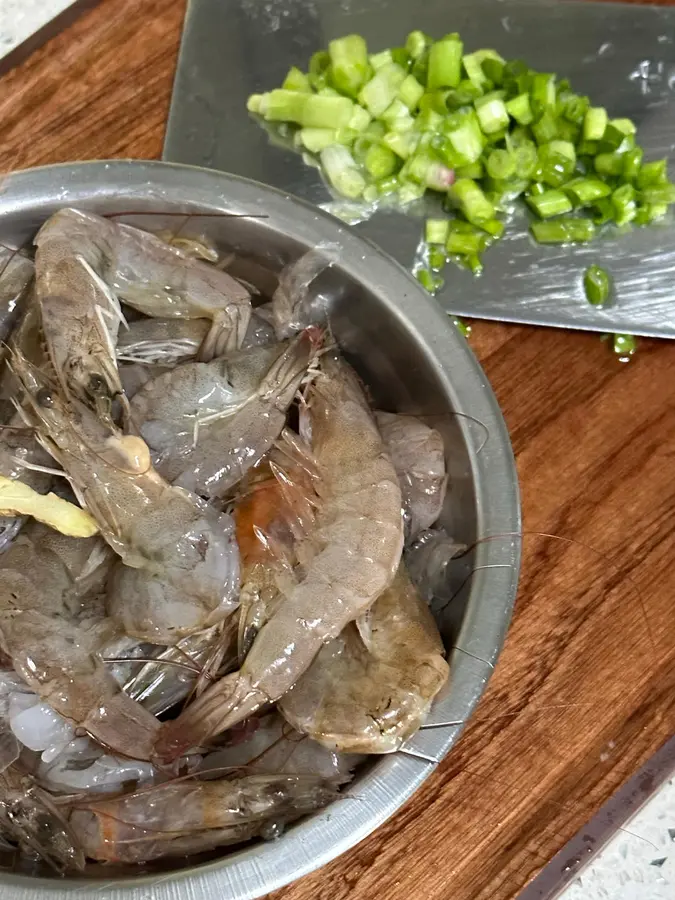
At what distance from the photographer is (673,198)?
4.34ft

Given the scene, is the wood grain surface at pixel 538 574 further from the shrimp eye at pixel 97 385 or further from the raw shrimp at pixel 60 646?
the shrimp eye at pixel 97 385

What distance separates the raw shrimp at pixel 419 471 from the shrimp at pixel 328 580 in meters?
0.04

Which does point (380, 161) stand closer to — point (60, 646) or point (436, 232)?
point (436, 232)

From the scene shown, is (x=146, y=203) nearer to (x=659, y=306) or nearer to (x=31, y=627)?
(x=31, y=627)

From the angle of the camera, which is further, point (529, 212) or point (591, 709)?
point (529, 212)

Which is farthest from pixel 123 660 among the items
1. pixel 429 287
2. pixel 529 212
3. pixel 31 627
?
pixel 529 212

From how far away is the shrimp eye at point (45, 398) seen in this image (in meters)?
0.97

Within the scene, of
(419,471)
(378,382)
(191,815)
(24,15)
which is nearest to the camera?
(191,815)

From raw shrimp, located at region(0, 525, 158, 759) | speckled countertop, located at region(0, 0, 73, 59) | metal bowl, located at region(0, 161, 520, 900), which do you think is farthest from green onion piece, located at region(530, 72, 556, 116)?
Result: raw shrimp, located at region(0, 525, 158, 759)

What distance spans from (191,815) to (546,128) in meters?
1.13

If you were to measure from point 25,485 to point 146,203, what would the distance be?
40 centimetres

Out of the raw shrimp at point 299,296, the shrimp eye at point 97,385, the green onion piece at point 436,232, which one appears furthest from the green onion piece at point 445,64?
the shrimp eye at point 97,385

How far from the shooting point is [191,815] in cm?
89

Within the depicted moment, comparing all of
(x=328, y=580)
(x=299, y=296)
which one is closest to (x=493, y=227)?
(x=299, y=296)
